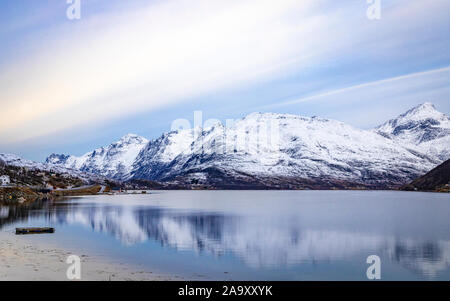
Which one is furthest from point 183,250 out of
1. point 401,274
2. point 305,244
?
point 401,274

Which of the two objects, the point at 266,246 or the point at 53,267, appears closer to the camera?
the point at 53,267

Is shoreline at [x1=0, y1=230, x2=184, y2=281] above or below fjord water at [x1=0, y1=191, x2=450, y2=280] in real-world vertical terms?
above

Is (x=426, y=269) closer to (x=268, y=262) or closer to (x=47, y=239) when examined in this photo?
(x=268, y=262)

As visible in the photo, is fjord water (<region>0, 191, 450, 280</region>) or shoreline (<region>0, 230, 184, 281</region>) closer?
shoreline (<region>0, 230, 184, 281</region>)

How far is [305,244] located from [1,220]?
6717cm

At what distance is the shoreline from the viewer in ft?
138

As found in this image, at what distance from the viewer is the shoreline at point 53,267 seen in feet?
138

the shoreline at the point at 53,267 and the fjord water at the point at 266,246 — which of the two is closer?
the shoreline at the point at 53,267

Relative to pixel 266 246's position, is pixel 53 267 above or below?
above

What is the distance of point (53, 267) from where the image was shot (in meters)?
46.4

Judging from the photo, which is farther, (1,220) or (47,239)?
(1,220)

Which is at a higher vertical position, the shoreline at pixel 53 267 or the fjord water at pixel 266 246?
the shoreline at pixel 53 267
